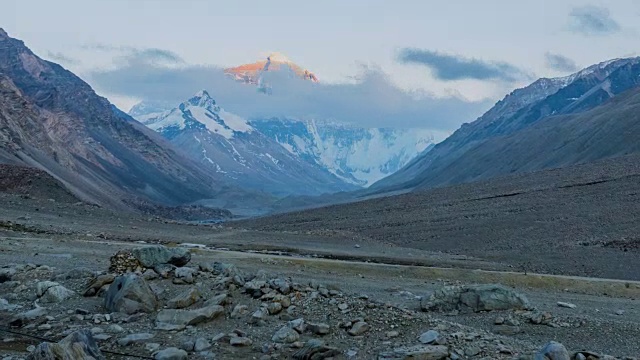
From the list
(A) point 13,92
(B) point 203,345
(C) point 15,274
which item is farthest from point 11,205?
(A) point 13,92

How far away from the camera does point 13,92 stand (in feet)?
417

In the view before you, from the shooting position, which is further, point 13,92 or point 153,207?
point 153,207

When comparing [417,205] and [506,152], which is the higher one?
[506,152]

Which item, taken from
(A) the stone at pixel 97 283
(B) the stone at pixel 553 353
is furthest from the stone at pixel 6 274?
(B) the stone at pixel 553 353

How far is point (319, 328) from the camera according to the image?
13.4 metres

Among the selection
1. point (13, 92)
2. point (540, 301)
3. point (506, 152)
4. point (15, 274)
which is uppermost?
point (13, 92)

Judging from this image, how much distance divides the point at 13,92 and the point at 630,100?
120262mm

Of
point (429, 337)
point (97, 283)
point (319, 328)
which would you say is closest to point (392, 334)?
point (429, 337)

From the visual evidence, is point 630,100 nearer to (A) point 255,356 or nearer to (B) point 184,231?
(B) point 184,231

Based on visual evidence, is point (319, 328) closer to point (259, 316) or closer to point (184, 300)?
point (259, 316)

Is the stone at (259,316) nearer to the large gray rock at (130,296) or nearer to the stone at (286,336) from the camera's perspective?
the stone at (286,336)

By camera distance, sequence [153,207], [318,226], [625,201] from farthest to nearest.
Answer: [153,207], [318,226], [625,201]

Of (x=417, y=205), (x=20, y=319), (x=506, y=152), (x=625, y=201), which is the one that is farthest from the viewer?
(x=506, y=152)

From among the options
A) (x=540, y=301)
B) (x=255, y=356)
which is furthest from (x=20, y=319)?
(x=540, y=301)
